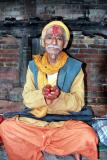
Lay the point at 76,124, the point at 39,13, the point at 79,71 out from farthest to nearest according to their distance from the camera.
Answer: the point at 39,13 → the point at 79,71 → the point at 76,124

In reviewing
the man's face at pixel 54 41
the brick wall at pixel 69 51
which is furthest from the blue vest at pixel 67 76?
the brick wall at pixel 69 51

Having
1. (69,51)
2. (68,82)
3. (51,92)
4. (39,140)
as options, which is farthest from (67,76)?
(69,51)

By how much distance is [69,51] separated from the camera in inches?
162

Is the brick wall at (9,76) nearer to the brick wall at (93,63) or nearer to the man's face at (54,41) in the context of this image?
the brick wall at (93,63)

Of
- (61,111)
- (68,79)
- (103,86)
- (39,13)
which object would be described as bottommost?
(103,86)

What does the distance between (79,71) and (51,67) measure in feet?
0.65

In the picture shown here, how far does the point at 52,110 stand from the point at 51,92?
0.20 meters

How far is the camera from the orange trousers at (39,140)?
2.27 metres

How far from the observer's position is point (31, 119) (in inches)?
94.2

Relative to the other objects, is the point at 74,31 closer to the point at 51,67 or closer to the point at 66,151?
the point at 51,67

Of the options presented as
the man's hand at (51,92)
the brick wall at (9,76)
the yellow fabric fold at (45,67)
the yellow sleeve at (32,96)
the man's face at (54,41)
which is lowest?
the brick wall at (9,76)

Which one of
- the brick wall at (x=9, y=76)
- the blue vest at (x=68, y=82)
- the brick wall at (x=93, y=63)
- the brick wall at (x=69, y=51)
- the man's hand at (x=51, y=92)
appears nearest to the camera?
the man's hand at (x=51, y=92)

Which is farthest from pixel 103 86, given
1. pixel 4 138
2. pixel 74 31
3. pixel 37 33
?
pixel 4 138

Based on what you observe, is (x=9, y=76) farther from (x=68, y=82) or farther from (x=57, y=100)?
(x=57, y=100)
